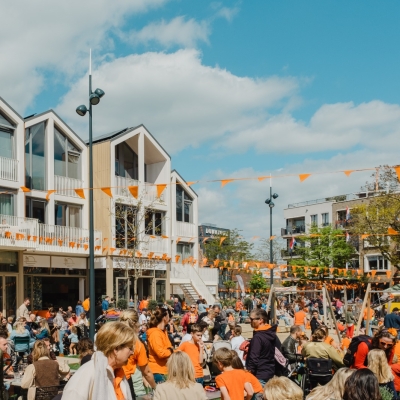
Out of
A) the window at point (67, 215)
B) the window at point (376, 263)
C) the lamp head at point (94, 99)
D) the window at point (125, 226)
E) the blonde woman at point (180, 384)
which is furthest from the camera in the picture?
the window at point (376, 263)

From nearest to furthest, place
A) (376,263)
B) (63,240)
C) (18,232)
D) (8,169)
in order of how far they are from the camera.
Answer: (18,232) < (8,169) < (63,240) < (376,263)

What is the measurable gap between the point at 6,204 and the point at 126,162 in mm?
9946

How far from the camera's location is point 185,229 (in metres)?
42.0

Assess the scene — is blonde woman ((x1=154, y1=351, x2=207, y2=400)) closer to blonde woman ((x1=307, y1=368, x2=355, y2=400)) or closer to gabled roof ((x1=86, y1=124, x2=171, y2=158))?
blonde woman ((x1=307, y1=368, x2=355, y2=400))

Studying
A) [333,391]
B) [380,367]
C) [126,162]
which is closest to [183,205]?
[126,162]

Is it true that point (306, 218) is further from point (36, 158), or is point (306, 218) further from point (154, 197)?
point (36, 158)

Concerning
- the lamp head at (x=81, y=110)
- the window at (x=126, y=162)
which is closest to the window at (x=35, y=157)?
the window at (x=126, y=162)

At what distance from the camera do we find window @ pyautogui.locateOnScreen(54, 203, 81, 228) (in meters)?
32.7

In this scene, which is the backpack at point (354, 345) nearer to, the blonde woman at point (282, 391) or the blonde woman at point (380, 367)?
the blonde woman at point (380, 367)

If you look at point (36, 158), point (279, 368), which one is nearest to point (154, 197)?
point (36, 158)

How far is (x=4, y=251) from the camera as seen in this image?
95.4 feet

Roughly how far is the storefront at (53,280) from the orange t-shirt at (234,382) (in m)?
25.2

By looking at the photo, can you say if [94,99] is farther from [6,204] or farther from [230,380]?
[6,204]

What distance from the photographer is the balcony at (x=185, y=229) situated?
41312 millimetres
